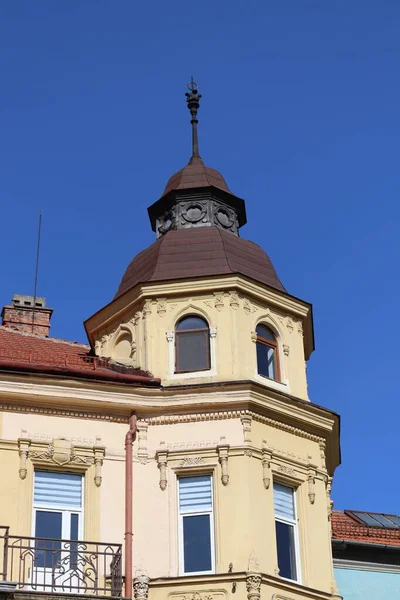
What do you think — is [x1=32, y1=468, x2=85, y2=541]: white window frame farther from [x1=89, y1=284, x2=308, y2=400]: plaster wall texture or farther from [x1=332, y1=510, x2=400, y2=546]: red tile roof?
[x1=332, y1=510, x2=400, y2=546]: red tile roof

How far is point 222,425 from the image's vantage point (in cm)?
2295

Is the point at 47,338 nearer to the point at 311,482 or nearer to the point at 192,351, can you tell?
the point at 192,351

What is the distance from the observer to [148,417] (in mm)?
23156

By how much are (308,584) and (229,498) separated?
2211 millimetres

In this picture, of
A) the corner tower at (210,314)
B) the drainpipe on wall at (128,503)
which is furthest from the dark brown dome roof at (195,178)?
the drainpipe on wall at (128,503)

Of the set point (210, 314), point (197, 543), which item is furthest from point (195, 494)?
point (210, 314)

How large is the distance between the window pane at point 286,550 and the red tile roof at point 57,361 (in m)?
3.79

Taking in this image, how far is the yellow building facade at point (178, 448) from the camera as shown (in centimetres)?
2131

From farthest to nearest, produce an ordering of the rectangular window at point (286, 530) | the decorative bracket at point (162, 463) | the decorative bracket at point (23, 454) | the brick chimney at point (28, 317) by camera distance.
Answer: the brick chimney at point (28, 317) → the decorative bracket at point (162, 463) → the rectangular window at point (286, 530) → the decorative bracket at point (23, 454)

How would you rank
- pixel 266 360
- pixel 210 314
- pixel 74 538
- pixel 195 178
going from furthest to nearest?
pixel 195 178 → pixel 266 360 → pixel 210 314 → pixel 74 538

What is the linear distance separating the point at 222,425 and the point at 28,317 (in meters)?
8.25

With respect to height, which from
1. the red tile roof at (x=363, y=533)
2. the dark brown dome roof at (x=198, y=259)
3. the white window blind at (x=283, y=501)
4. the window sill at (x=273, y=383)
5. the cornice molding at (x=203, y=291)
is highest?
the dark brown dome roof at (x=198, y=259)

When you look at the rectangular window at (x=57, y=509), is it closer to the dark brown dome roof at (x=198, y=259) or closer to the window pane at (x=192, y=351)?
the window pane at (x=192, y=351)

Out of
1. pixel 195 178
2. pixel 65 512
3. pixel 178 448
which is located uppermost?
pixel 195 178
